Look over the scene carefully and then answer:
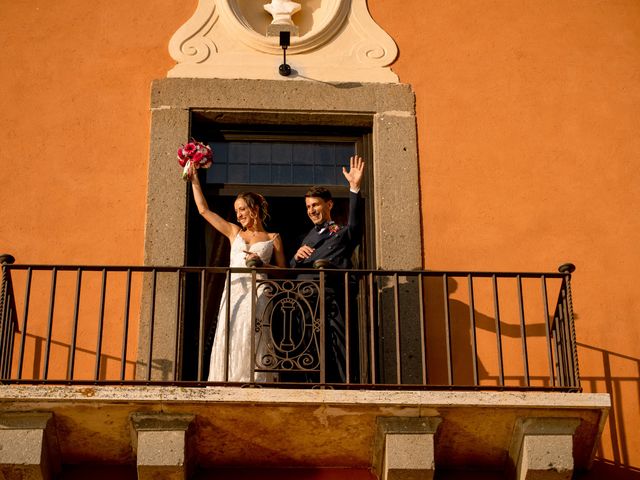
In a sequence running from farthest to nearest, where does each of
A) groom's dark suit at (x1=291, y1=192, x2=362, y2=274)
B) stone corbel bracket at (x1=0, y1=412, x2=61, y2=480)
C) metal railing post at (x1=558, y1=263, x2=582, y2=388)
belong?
groom's dark suit at (x1=291, y1=192, x2=362, y2=274) → metal railing post at (x1=558, y1=263, x2=582, y2=388) → stone corbel bracket at (x1=0, y1=412, x2=61, y2=480)

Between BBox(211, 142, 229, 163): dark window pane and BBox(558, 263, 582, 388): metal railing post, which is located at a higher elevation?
BBox(211, 142, 229, 163): dark window pane

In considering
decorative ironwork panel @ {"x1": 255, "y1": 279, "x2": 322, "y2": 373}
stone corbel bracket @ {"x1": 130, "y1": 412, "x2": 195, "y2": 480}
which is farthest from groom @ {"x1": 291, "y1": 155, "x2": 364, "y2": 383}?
stone corbel bracket @ {"x1": 130, "y1": 412, "x2": 195, "y2": 480}

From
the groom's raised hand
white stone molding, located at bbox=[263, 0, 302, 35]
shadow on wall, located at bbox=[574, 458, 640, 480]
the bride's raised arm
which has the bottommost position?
shadow on wall, located at bbox=[574, 458, 640, 480]

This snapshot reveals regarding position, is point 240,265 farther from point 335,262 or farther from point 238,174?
point 238,174

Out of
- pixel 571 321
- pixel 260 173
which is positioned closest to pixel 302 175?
pixel 260 173

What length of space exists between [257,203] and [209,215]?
316 millimetres

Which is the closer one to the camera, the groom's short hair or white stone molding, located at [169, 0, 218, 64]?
the groom's short hair

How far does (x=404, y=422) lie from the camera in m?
7.79

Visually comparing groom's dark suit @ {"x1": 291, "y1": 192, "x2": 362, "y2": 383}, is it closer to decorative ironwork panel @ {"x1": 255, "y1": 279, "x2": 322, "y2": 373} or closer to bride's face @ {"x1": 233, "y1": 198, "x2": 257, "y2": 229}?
decorative ironwork panel @ {"x1": 255, "y1": 279, "x2": 322, "y2": 373}

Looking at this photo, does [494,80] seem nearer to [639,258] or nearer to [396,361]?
[639,258]

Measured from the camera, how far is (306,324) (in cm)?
823

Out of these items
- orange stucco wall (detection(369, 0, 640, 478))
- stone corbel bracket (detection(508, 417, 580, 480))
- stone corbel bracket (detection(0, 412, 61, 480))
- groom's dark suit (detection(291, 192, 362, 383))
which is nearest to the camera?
stone corbel bracket (detection(0, 412, 61, 480))

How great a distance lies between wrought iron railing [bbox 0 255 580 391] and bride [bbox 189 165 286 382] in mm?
29

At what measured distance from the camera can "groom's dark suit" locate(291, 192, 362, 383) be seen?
8.38 m
